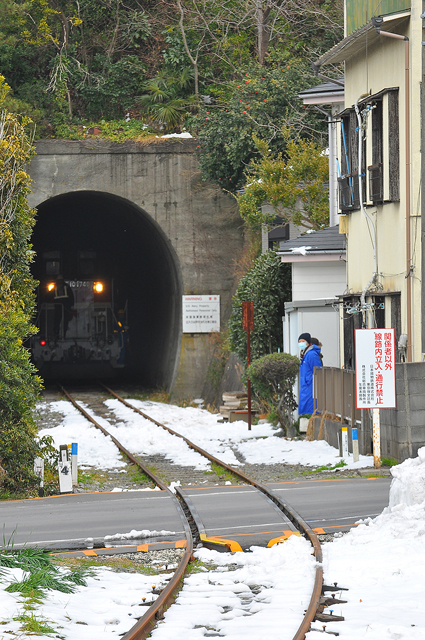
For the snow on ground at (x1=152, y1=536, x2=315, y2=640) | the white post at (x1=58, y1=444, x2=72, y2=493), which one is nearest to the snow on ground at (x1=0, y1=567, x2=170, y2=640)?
the snow on ground at (x1=152, y1=536, x2=315, y2=640)

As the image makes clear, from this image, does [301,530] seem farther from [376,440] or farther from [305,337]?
[305,337]

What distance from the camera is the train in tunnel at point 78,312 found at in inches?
1326

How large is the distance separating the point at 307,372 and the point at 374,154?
156 inches

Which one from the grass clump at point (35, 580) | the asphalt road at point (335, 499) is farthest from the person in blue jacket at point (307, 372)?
the grass clump at point (35, 580)

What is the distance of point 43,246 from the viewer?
1389 inches

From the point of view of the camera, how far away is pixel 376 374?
38.4ft

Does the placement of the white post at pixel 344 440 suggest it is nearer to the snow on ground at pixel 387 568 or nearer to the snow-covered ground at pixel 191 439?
the snow-covered ground at pixel 191 439

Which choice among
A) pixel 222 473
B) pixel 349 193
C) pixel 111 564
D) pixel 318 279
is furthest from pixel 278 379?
pixel 111 564

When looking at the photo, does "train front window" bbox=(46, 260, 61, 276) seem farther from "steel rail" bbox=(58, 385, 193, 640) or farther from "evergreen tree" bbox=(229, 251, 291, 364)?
"steel rail" bbox=(58, 385, 193, 640)

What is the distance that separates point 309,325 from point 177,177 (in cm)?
955

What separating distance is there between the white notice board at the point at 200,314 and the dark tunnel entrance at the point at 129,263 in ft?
2.26

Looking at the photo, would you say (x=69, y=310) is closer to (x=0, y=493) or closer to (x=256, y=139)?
(x=256, y=139)

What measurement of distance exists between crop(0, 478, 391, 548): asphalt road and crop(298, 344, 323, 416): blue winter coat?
13.2 feet

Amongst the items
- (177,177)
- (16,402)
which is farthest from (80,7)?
(16,402)
